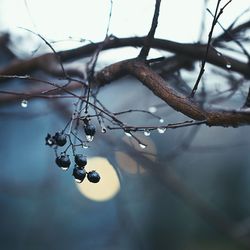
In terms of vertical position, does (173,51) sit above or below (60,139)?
above

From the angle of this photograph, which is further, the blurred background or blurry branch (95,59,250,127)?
the blurred background

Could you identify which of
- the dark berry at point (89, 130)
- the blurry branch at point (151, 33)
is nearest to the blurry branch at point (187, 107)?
the blurry branch at point (151, 33)

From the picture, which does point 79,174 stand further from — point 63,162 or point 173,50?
point 173,50

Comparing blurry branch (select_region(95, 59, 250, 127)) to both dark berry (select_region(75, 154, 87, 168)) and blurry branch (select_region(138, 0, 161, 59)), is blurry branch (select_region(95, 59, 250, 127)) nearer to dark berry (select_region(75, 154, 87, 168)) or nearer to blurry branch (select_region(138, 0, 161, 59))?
blurry branch (select_region(138, 0, 161, 59))

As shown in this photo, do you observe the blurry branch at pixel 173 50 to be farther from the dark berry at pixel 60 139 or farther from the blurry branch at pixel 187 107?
the dark berry at pixel 60 139

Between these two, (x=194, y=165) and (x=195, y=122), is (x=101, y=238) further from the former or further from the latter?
(x=195, y=122)

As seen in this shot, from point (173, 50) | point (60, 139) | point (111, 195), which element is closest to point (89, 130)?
point (60, 139)

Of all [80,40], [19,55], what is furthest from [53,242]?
[80,40]

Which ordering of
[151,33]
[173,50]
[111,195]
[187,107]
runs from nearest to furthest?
[187,107] → [151,33] → [173,50] → [111,195]

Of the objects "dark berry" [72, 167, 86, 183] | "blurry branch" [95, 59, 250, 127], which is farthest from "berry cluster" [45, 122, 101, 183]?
"blurry branch" [95, 59, 250, 127]

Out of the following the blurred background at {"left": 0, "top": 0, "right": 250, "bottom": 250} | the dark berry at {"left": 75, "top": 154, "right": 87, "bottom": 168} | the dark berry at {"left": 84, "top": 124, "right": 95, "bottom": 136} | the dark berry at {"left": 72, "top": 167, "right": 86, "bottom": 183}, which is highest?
the blurred background at {"left": 0, "top": 0, "right": 250, "bottom": 250}

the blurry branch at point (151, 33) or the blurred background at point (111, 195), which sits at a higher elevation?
the blurred background at point (111, 195)
